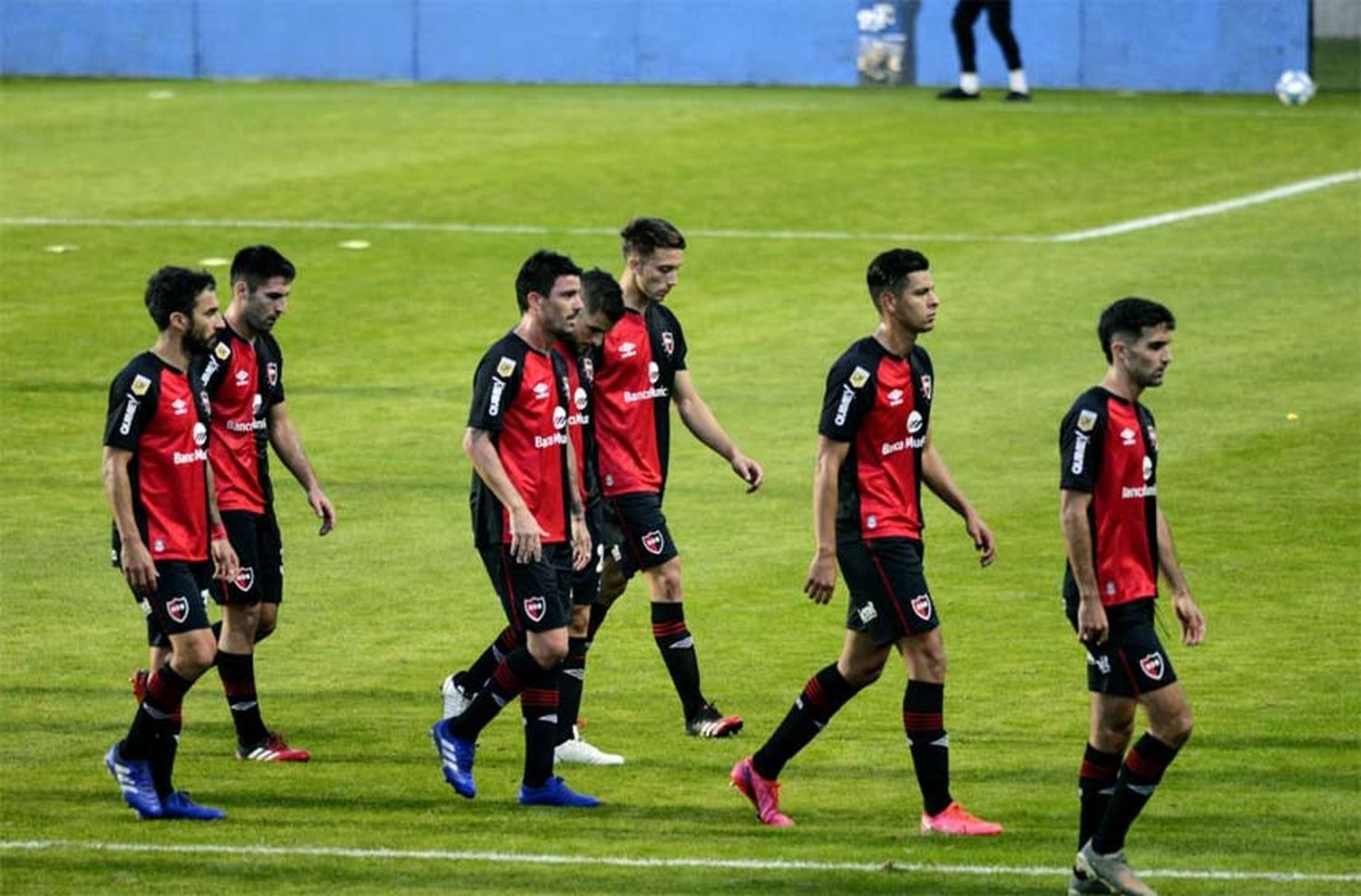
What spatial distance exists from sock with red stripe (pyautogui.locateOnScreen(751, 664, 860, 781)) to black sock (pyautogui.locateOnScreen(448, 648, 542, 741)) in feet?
3.28

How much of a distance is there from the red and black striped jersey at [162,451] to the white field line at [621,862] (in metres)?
1.23

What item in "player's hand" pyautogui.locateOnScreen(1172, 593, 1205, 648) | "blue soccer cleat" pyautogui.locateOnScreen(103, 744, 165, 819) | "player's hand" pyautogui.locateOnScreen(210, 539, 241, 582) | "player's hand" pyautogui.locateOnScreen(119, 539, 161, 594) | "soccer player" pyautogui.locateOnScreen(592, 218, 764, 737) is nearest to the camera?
"player's hand" pyautogui.locateOnScreen(1172, 593, 1205, 648)

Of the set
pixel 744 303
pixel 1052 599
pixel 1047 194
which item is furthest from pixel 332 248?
pixel 1052 599

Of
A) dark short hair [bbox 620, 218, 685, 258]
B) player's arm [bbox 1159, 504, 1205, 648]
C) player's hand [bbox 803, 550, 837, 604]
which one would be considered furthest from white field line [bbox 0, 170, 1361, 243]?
player's arm [bbox 1159, 504, 1205, 648]

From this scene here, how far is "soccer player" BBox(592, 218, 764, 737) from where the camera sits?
12.6 metres

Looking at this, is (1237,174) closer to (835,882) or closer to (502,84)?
(502,84)

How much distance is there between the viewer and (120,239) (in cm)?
2953

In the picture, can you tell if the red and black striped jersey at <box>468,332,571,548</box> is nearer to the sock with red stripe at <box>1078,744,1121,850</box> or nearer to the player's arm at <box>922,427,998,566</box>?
the player's arm at <box>922,427,998,566</box>

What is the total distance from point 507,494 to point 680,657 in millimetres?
2011

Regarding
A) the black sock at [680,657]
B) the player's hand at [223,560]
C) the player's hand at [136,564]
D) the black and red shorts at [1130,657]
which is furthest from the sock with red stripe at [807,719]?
the player's hand at [136,564]

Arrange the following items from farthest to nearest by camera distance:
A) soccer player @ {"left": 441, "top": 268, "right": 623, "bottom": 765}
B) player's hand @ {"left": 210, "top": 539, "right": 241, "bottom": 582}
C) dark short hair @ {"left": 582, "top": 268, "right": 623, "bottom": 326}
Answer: dark short hair @ {"left": 582, "top": 268, "right": 623, "bottom": 326}
soccer player @ {"left": 441, "top": 268, "right": 623, "bottom": 765}
player's hand @ {"left": 210, "top": 539, "right": 241, "bottom": 582}

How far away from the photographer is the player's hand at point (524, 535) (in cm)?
1087

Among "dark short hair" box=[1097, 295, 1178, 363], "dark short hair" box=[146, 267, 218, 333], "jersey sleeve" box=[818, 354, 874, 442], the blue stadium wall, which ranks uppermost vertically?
the blue stadium wall

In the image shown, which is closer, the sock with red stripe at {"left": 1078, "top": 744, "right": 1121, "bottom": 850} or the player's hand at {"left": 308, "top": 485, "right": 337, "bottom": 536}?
the sock with red stripe at {"left": 1078, "top": 744, "right": 1121, "bottom": 850}
